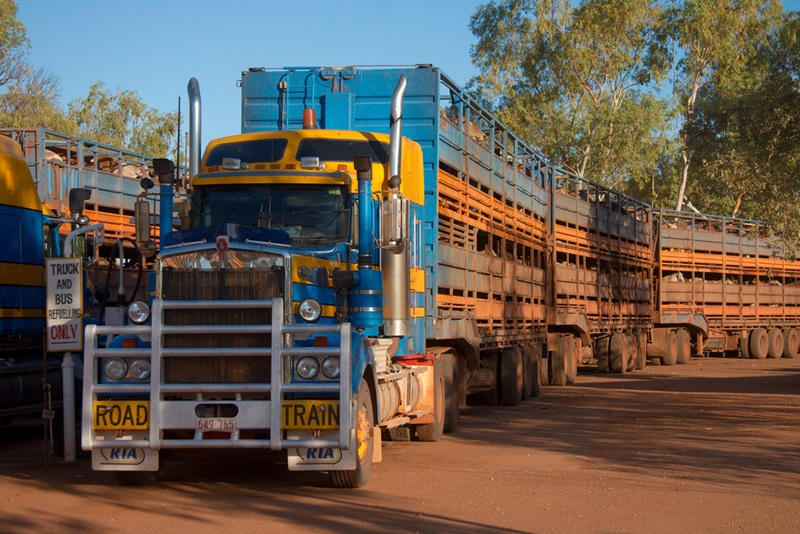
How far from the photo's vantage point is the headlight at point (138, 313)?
8.95 meters

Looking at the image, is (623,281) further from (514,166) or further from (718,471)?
(718,471)

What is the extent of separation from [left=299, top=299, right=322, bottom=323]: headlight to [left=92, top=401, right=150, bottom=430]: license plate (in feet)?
4.75

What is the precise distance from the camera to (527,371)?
19.8 m

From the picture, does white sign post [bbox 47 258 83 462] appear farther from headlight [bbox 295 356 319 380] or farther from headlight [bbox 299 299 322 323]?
headlight [bbox 295 356 319 380]

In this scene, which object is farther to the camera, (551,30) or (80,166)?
(551,30)

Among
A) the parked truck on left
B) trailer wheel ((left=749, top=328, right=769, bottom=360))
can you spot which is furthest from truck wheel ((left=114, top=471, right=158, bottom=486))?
trailer wheel ((left=749, top=328, right=769, bottom=360))

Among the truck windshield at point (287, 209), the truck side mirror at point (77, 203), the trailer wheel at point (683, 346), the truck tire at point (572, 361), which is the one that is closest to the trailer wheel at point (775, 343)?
the trailer wheel at point (683, 346)

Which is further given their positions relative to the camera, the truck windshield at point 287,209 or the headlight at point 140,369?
the truck windshield at point 287,209

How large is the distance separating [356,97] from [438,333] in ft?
10.3

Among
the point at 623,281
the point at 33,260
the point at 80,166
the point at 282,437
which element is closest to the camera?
the point at 282,437

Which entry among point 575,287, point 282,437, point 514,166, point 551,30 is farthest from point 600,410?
point 551,30

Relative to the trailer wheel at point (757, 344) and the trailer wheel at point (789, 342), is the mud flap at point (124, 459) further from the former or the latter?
the trailer wheel at point (789, 342)

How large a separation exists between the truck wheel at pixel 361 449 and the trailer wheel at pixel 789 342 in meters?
33.9

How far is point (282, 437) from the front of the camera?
8.54m
